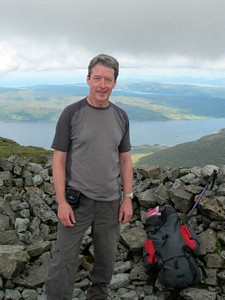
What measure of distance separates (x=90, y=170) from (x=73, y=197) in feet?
1.71

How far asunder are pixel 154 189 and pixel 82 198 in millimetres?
5081

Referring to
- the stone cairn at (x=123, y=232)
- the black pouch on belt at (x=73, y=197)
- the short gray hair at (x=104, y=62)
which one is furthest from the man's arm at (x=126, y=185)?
the stone cairn at (x=123, y=232)

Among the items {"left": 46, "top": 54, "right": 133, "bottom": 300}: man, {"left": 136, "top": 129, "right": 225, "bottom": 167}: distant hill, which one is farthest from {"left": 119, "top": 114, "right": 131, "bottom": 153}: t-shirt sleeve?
{"left": 136, "top": 129, "right": 225, "bottom": 167}: distant hill

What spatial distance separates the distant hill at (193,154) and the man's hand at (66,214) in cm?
11698

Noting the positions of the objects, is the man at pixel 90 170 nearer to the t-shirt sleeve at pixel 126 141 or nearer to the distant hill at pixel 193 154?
the t-shirt sleeve at pixel 126 141

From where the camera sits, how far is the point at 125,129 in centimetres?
544

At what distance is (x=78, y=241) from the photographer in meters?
5.30

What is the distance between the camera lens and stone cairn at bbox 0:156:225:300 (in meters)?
7.04

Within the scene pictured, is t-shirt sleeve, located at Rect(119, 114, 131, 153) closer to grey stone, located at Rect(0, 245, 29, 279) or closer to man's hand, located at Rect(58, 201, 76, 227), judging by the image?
man's hand, located at Rect(58, 201, 76, 227)

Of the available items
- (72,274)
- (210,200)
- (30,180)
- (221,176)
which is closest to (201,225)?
(210,200)

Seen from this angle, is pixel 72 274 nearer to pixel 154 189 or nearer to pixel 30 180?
pixel 154 189

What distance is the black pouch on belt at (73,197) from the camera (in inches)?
201

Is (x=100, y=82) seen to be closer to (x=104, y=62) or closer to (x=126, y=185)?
(x=104, y=62)

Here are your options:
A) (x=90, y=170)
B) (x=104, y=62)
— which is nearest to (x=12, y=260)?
(x=90, y=170)
